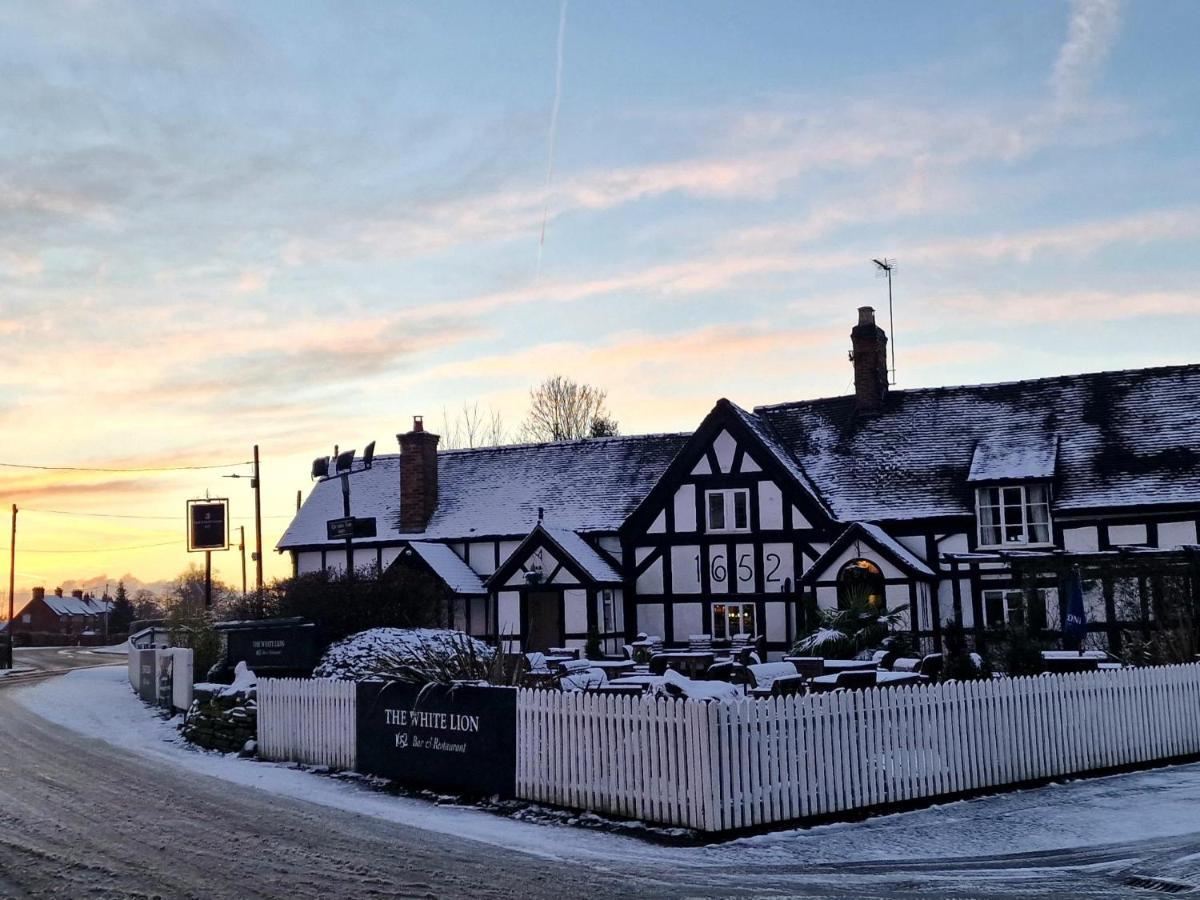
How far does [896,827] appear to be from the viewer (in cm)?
1207

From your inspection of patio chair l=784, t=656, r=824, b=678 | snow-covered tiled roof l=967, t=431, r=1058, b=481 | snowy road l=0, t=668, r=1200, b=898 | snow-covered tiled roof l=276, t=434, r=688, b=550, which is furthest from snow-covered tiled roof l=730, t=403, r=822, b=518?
snowy road l=0, t=668, r=1200, b=898

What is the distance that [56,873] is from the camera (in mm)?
10398

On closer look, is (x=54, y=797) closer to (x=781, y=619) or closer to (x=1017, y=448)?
(x=781, y=619)

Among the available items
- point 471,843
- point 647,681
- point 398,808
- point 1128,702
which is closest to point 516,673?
point 647,681

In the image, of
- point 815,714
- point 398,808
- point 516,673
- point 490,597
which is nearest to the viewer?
point 815,714

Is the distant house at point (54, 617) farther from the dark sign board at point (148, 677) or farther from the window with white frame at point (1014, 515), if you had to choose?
the window with white frame at point (1014, 515)

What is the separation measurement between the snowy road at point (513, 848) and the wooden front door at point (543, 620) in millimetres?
19568

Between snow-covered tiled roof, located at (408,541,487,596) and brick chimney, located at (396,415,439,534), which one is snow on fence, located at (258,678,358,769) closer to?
snow-covered tiled roof, located at (408,541,487,596)

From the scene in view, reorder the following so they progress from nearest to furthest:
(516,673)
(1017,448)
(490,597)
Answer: (516,673) < (1017,448) < (490,597)

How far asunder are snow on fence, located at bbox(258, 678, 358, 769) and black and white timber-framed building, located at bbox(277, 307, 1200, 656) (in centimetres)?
1490

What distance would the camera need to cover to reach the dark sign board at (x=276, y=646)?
858 inches

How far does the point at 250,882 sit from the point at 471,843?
7.88 ft

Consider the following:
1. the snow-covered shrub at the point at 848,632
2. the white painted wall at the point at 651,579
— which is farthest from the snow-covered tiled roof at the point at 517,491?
the snow-covered shrub at the point at 848,632

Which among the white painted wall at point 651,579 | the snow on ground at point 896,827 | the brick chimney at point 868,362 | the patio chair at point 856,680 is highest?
the brick chimney at point 868,362
